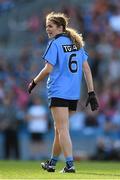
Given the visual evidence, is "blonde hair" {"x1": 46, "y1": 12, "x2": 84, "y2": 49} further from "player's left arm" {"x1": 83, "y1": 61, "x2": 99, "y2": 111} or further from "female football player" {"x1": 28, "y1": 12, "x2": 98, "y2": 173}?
"player's left arm" {"x1": 83, "y1": 61, "x2": 99, "y2": 111}

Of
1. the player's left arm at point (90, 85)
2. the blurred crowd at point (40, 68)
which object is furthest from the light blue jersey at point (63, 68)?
the blurred crowd at point (40, 68)

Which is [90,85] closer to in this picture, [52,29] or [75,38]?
[75,38]

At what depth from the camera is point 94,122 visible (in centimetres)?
1878

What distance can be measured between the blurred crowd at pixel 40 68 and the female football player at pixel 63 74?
7.89m

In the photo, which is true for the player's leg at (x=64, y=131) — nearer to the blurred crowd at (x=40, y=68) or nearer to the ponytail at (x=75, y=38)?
the ponytail at (x=75, y=38)

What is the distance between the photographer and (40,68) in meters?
20.6

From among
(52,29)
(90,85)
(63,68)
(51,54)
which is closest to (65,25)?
(52,29)

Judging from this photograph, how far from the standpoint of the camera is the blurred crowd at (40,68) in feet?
61.2

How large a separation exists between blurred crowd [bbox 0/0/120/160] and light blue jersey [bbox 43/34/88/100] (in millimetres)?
7915

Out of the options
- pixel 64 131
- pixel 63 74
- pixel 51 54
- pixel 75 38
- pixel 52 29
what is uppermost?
pixel 52 29

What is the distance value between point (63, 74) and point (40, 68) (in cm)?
1045

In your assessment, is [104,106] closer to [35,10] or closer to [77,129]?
[77,129]

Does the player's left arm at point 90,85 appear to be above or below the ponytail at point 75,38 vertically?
below

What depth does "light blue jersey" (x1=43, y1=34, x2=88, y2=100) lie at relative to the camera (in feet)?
33.2
